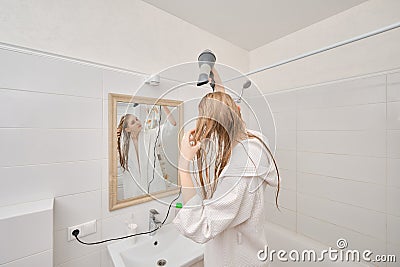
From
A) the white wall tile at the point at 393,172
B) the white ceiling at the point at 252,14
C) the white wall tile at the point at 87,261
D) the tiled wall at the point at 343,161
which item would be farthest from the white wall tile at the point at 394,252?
the white wall tile at the point at 87,261

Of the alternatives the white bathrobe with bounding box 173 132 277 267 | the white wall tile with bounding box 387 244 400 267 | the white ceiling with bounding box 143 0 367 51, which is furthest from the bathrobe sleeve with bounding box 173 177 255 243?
the white ceiling with bounding box 143 0 367 51

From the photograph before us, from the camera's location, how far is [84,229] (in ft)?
3.33

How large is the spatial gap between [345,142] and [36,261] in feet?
6.01

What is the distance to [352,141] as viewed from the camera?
1.28 metres

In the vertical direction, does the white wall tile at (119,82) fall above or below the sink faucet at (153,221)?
above

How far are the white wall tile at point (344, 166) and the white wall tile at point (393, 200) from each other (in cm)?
5

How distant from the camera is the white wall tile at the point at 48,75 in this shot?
2.78 feet

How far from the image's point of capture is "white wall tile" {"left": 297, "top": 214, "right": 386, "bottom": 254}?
1.21 meters

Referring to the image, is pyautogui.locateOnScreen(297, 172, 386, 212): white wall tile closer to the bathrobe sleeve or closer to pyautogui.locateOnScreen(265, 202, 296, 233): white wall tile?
pyautogui.locateOnScreen(265, 202, 296, 233): white wall tile

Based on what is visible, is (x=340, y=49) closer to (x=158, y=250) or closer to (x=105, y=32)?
(x=105, y=32)

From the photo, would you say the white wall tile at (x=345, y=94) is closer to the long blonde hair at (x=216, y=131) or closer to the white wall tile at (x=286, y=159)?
the white wall tile at (x=286, y=159)

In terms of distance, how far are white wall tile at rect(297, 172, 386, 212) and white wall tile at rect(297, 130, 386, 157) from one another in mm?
204

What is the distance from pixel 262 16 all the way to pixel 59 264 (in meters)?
2.01

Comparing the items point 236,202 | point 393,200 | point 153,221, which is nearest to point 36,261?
point 153,221
